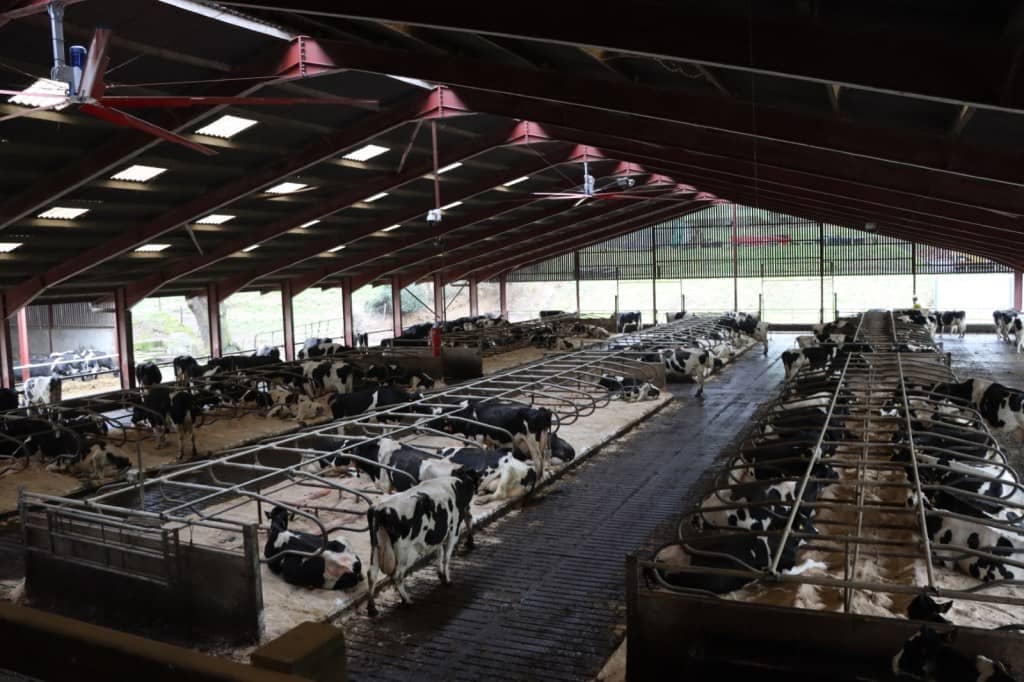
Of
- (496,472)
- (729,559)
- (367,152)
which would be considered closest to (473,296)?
(367,152)

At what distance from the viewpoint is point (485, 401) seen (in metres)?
12.7

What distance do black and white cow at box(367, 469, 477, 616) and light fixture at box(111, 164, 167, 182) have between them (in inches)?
369

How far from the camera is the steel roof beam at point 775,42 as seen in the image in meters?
5.07

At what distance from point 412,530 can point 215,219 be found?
13492 mm

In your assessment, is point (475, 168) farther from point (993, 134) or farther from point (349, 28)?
point (993, 134)

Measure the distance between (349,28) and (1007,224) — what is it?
921cm

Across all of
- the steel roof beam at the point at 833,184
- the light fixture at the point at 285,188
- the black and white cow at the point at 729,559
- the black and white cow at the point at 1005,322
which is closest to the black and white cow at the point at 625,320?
the black and white cow at the point at 1005,322

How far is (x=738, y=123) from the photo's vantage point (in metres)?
8.88

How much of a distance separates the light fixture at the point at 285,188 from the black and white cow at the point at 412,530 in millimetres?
11269

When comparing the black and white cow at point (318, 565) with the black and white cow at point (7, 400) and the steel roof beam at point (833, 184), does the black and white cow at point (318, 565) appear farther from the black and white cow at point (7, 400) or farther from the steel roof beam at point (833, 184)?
the black and white cow at point (7, 400)

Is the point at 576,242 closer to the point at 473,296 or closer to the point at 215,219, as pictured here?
the point at 473,296

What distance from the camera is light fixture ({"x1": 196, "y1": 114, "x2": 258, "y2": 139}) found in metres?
13.6

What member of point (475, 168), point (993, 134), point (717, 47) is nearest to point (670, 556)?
point (717, 47)

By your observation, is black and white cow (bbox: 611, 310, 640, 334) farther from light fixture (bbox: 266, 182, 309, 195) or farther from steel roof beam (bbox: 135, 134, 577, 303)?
light fixture (bbox: 266, 182, 309, 195)
